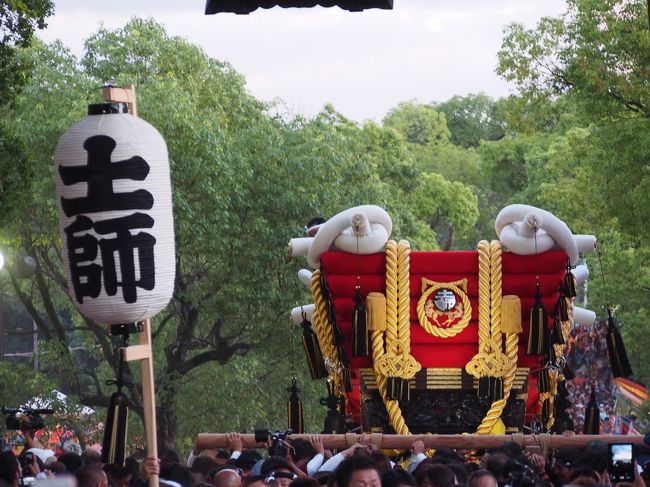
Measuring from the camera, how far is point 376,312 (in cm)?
1620

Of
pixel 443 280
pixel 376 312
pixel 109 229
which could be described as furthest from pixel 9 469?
pixel 443 280

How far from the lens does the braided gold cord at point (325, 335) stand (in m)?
16.5

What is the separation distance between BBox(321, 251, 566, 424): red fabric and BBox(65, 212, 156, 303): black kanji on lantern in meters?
5.87

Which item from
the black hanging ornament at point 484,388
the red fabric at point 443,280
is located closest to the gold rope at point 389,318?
the red fabric at point 443,280

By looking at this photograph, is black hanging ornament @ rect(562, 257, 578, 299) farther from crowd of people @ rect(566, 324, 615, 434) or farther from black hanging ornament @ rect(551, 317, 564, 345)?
crowd of people @ rect(566, 324, 615, 434)

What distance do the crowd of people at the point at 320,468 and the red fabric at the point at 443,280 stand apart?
3.13 metres

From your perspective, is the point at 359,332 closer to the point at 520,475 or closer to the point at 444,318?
the point at 444,318

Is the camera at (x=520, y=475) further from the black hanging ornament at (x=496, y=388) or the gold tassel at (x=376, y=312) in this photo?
the gold tassel at (x=376, y=312)

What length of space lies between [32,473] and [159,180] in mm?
2237

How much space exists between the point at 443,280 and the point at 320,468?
5.20 meters

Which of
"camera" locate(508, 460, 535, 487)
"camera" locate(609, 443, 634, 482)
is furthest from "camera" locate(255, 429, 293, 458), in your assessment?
"camera" locate(609, 443, 634, 482)

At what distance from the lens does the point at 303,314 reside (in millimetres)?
17328

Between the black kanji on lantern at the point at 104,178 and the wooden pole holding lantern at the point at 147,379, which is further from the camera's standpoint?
the black kanji on lantern at the point at 104,178

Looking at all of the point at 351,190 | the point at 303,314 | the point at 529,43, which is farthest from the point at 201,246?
the point at 303,314
